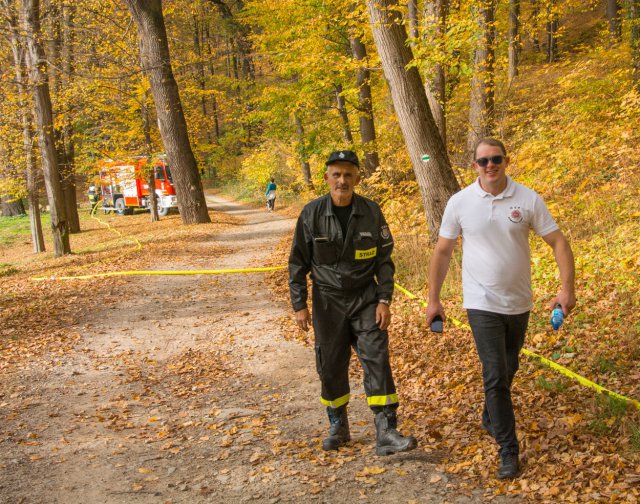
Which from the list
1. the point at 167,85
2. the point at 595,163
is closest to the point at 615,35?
the point at 595,163

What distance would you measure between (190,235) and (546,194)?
1054cm

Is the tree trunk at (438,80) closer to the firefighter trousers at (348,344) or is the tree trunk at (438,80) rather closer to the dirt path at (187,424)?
→ the dirt path at (187,424)

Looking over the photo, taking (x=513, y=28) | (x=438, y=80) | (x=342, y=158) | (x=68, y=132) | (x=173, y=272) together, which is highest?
(x=513, y=28)

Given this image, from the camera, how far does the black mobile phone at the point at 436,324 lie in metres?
3.94

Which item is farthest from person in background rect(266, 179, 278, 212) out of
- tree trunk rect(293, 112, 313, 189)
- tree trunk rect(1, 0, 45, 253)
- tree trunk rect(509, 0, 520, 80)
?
tree trunk rect(509, 0, 520, 80)

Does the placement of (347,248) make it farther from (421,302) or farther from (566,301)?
(421,302)

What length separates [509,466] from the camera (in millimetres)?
3818

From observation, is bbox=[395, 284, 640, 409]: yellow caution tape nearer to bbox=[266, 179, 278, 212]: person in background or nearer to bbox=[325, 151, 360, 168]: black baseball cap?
bbox=[325, 151, 360, 168]: black baseball cap

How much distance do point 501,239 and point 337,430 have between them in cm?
194

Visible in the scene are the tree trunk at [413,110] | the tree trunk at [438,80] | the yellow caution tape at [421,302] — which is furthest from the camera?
the tree trunk at [438,80]

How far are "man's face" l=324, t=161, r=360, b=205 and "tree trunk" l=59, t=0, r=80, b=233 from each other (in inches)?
581

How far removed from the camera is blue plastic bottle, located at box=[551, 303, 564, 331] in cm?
362

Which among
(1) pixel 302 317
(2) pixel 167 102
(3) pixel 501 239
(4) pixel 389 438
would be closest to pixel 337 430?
(4) pixel 389 438

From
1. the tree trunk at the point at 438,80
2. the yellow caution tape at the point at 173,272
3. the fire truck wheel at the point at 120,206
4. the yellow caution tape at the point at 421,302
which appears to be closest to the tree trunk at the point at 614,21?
the tree trunk at the point at 438,80
